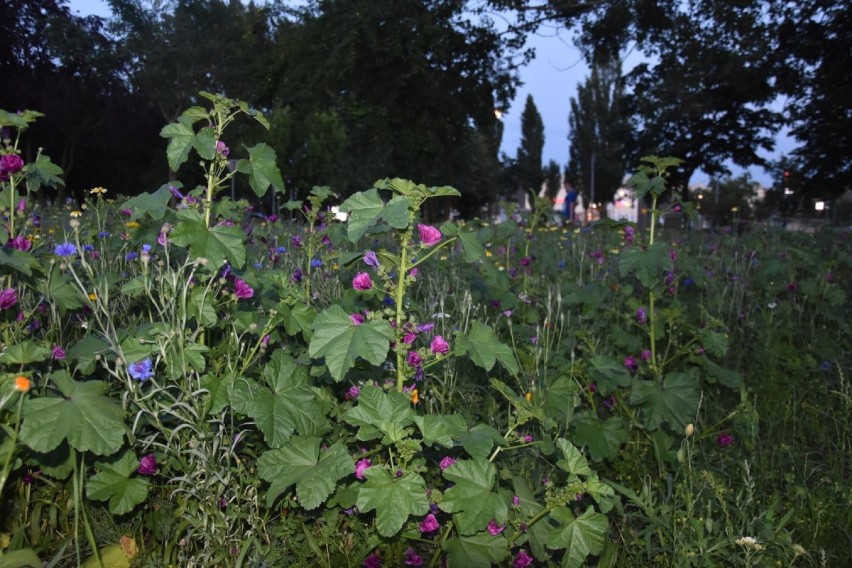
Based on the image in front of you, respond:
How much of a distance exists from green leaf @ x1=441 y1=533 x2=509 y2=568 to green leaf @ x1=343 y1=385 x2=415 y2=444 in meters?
0.32

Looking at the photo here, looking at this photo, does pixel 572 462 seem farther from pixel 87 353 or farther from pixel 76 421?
pixel 87 353

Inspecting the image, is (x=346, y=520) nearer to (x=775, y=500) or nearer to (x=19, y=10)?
(x=775, y=500)

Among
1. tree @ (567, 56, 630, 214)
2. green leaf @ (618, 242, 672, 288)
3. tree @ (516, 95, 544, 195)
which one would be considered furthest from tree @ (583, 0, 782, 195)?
tree @ (516, 95, 544, 195)

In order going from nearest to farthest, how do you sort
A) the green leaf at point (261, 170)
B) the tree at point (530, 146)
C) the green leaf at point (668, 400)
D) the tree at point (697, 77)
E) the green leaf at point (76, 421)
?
1. the green leaf at point (76, 421)
2. the green leaf at point (261, 170)
3. the green leaf at point (668, 400)
4. the tree at point (697, 77)
5. the tree at point (530, 146)

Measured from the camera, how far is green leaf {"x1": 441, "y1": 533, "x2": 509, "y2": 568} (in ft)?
5.53

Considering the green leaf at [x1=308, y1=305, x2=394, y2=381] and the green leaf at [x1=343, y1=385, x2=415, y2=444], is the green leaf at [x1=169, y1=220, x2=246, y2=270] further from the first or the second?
the green leaf at [x1=343, y1=385, x2=415, y2=444]

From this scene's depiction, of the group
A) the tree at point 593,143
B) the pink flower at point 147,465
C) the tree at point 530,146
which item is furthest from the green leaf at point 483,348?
the tree at point 530,146

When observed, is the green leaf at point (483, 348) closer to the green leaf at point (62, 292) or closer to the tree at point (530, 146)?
the green leaf at point (62, 292)

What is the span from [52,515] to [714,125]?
21.5 m

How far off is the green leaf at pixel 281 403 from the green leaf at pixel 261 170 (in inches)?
20.0

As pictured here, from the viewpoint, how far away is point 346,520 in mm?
2023

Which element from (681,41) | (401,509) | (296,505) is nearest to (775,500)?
(401,509)

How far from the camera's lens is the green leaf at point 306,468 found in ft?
5.41

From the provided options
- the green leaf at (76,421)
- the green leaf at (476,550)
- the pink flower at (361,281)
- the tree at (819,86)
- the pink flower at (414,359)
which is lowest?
the green leaf at (476,550)
